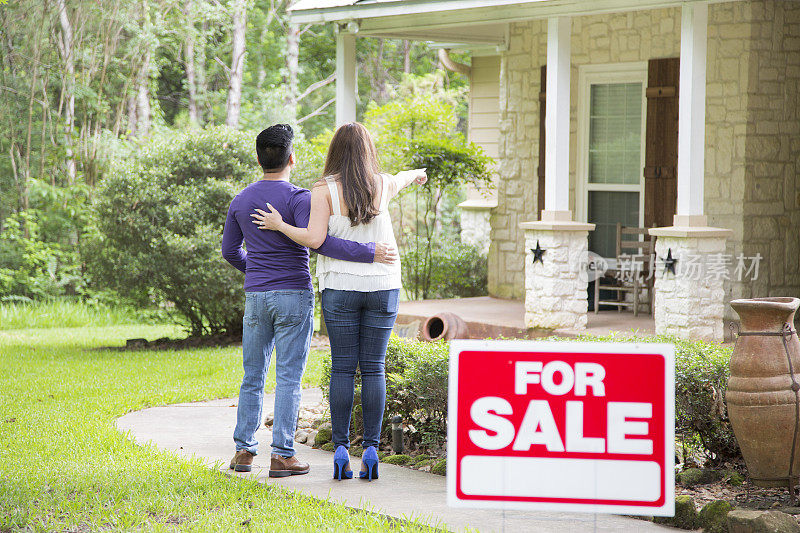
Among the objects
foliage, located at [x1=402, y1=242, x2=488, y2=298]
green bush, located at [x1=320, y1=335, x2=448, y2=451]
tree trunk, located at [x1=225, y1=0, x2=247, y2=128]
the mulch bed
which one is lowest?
→ the mulch bed

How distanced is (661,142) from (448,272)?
3.77m

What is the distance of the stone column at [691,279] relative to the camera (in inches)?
307

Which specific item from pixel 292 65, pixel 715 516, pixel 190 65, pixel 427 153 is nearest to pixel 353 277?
pixel 715 516

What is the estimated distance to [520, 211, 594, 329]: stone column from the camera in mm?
8617

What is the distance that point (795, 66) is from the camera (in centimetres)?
893

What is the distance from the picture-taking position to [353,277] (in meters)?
4.68

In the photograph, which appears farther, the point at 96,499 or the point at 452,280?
the point at 452,280

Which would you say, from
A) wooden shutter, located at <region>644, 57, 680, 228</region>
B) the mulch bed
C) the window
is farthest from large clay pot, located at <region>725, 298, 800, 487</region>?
the mulch bed

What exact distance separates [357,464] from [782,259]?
5492 mm

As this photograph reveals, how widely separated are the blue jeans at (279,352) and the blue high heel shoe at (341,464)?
28 cm

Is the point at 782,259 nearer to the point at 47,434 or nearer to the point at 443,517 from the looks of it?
the point at 443,517

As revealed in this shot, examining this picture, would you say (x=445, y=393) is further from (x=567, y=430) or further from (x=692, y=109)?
(x=692, y=109)

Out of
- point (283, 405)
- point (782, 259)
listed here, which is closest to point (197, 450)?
point (283, 405)

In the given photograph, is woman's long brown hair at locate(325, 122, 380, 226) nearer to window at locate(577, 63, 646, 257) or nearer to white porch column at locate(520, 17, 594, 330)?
white porch column at locate(520, 17, 594, 330)
